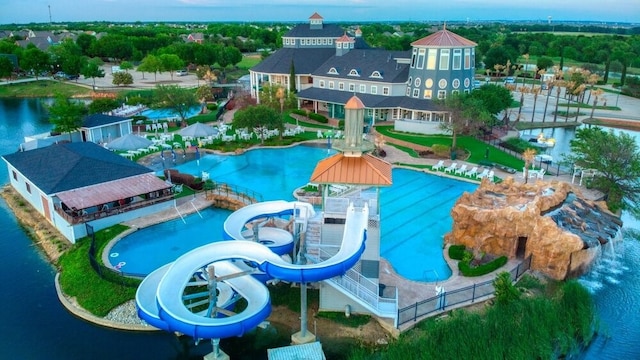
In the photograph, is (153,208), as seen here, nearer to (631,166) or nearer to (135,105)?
(631,166)

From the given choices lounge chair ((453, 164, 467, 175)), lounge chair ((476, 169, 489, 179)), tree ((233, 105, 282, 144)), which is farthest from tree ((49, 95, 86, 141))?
lounge chair ((476, 169, 489, 179))

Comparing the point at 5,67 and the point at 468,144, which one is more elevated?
the point at 5,67

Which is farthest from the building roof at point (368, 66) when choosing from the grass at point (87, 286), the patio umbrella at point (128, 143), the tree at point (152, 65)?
the tree at point (152, 65)

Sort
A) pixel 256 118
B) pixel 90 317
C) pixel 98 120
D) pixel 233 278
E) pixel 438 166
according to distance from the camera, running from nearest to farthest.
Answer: pixel 233 278 → pixel 90 317 → pixel 438 166 → pixel 256 118 → pixel 98 120

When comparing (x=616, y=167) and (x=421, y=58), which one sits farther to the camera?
(x=421, y=58)

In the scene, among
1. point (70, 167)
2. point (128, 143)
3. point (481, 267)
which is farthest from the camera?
point (128, 143)

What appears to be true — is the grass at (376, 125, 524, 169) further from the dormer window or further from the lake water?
the lake water

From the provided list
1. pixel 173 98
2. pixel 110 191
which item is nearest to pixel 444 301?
pixel 110 191

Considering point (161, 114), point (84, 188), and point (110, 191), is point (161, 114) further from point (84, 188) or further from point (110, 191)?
point (110, 191)
